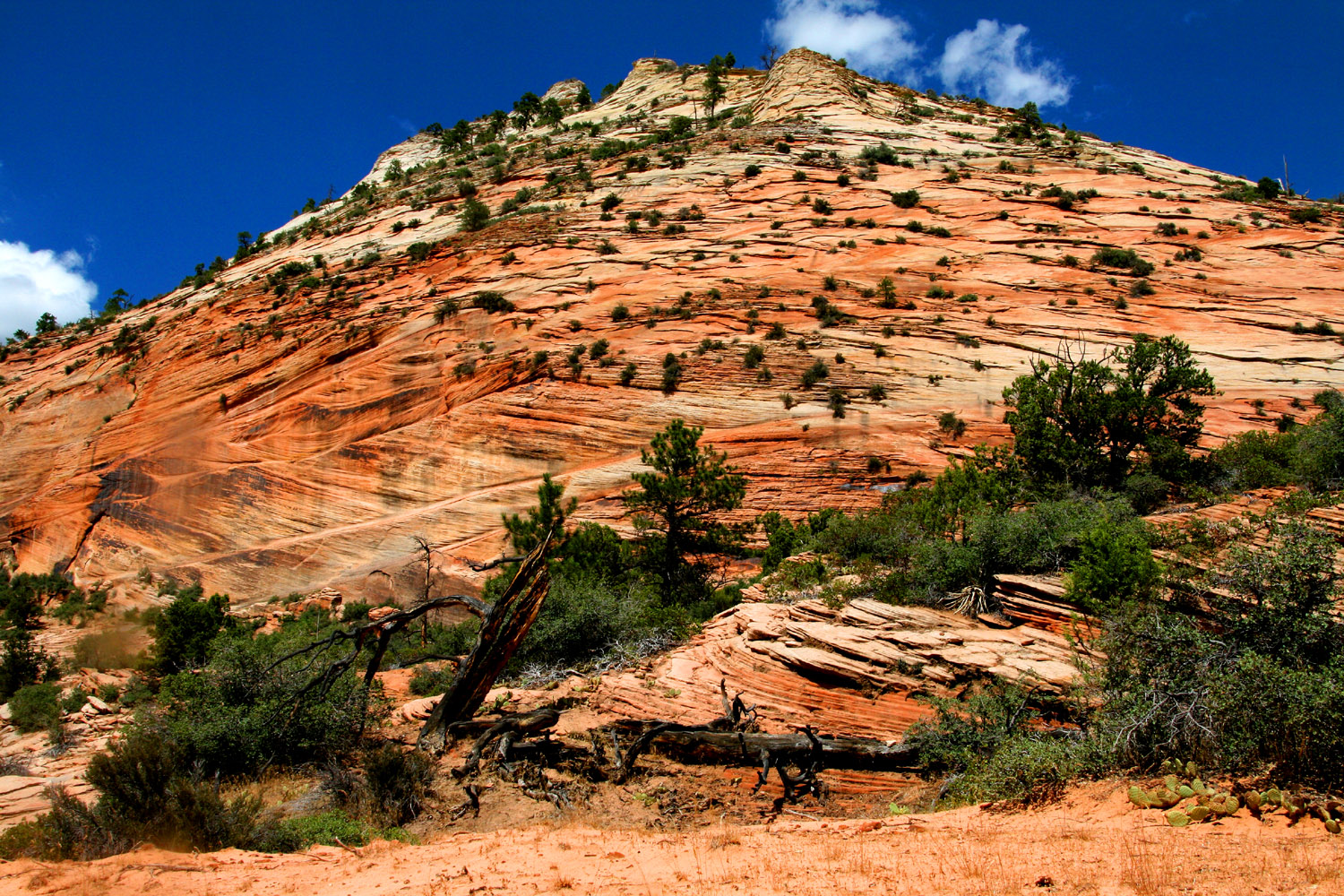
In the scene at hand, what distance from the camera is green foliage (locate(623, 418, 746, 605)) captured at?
18078mm

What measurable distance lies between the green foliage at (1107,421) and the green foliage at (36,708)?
75.4 ft

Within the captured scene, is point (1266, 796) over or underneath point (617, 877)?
over

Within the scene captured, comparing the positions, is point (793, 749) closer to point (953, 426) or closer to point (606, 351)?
point (953, 426)

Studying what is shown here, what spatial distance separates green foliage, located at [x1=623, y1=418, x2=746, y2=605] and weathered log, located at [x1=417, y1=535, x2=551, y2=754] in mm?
8222

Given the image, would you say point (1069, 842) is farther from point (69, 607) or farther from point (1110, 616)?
point (69, 607)

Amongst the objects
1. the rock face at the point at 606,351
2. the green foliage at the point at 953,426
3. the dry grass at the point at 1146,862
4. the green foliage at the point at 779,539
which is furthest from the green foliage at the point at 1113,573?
the green foliage at the point at 953,426

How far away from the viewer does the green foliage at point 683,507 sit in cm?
1808

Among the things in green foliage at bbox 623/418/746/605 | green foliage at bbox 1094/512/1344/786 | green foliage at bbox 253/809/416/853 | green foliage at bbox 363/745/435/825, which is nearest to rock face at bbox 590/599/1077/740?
green foliage at bbox 1094/512/1344/786

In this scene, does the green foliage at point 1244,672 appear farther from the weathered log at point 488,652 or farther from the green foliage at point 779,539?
the green foliage at point 779,539

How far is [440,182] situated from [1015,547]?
40.7m

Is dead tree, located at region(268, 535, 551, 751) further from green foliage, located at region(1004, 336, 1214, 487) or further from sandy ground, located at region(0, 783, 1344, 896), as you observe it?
green foliage, located at region(1004, 336, 1214, 487)

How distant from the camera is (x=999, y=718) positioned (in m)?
7.66

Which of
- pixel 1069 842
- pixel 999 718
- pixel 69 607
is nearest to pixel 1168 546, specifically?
pixel 999 718

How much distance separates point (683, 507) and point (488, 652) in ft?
32.3
